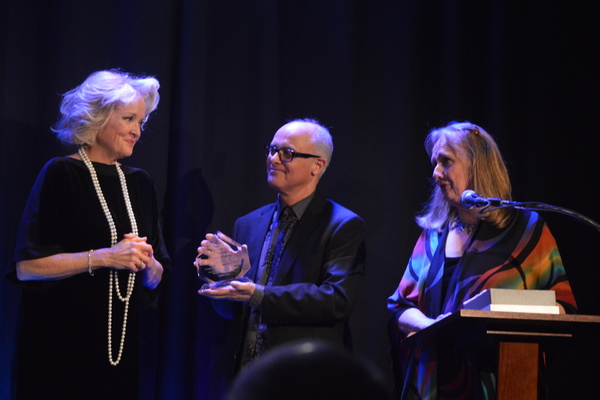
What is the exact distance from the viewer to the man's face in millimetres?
3191

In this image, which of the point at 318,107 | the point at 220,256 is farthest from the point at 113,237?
the point at 318,107

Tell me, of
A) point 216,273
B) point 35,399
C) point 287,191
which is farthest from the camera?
point 287,191

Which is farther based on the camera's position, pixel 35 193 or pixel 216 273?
pixel 216 273

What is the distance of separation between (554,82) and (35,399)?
3.26 meters

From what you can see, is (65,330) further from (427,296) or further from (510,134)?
(510,134)

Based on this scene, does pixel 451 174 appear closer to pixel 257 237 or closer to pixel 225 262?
pixel 257 237

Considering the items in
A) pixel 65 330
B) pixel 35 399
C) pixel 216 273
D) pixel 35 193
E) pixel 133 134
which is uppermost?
pixel 133 134

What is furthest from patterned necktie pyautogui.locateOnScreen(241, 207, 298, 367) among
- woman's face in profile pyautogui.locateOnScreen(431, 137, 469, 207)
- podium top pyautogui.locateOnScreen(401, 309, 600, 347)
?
podium top pyautogui.locateOnScreen(401, 309, 600, 347)

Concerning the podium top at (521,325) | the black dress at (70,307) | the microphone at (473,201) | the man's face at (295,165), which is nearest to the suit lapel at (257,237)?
the man's face at (295,165)

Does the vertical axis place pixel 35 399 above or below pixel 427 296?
below

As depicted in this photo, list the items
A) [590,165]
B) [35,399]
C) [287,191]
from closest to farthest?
[35,399] → [287,191] → [590,165]

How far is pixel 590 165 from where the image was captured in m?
3.89

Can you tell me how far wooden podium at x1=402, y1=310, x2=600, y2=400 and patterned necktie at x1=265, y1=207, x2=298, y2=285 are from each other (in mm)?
1153

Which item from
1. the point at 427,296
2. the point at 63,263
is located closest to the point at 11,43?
the point at 63,263
